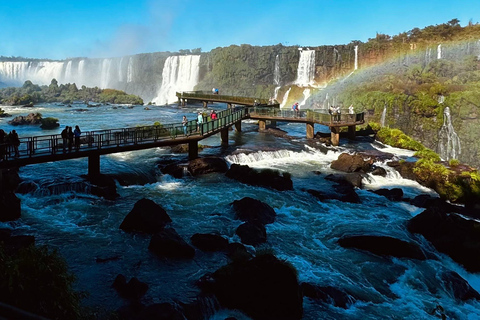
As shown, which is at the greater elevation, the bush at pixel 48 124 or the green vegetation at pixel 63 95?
the green vegetation at pixel 63 95

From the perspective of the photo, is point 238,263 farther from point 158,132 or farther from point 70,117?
point 70,117

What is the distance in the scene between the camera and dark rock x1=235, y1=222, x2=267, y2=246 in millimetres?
15201

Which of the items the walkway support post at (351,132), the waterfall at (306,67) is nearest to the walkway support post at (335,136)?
the walkway support post at (351,132)

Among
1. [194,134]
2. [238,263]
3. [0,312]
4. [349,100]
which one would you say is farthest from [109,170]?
[349,100]

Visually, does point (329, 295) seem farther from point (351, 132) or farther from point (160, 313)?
point (351, 132)

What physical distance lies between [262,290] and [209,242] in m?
4.03

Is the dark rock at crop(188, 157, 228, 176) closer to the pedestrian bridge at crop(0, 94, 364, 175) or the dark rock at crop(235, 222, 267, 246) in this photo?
the pedestrian bridge at crop(0, 94, 364, 175)

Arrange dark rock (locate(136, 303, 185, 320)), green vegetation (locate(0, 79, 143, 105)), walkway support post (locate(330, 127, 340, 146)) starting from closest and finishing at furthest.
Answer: dark rock (locate(136, 303, 185, 320))
walkway support post (locate(330, 127, 340, 146))
green vegetation (locate(0, 79, 143, 105))

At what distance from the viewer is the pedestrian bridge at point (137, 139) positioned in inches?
757

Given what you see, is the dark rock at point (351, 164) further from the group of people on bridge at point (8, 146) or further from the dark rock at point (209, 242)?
the group of people on bridge at point (8, 146)

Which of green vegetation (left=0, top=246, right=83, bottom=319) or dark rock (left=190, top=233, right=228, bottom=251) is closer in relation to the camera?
green vegetation (left=0, top=246, right=83, bottom=319)

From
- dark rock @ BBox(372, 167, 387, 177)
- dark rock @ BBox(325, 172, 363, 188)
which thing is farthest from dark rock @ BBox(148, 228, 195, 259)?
dark rock @ BBox(372, 167, 387, 177)

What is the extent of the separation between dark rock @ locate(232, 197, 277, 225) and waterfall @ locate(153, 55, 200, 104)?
238 feet

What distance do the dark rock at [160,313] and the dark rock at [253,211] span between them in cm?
742
